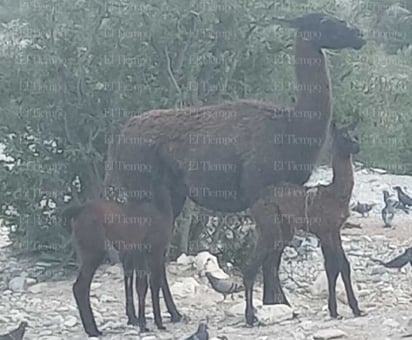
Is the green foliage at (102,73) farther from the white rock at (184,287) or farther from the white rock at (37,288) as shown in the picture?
the white rock at (184,287)

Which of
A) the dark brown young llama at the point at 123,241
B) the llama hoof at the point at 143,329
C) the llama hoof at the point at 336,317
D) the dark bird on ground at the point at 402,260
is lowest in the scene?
the llama hoof at the point at 143,329

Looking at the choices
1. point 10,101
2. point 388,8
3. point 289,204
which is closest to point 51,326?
point 289,204

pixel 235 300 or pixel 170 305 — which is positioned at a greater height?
pixel 170 305

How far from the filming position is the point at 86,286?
9.50 meters

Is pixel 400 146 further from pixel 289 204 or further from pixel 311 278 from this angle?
pixel 289 204

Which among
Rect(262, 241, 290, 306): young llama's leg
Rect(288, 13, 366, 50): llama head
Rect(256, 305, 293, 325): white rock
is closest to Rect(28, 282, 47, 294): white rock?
Rect(262, 241, 290, 306): young llama's leg

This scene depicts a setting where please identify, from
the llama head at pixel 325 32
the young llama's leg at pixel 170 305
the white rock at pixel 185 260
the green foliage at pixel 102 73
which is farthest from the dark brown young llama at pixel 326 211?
the green foliage at pixel 102 73

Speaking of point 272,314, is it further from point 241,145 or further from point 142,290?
point 241,145

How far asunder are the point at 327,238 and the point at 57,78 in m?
4.51

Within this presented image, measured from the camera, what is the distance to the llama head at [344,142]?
9.64m

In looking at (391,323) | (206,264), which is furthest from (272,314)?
(206,264)

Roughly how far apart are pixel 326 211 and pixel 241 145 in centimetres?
99

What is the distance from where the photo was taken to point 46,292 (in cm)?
1209

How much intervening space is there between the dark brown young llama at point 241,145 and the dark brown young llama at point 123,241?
39 centimetres
